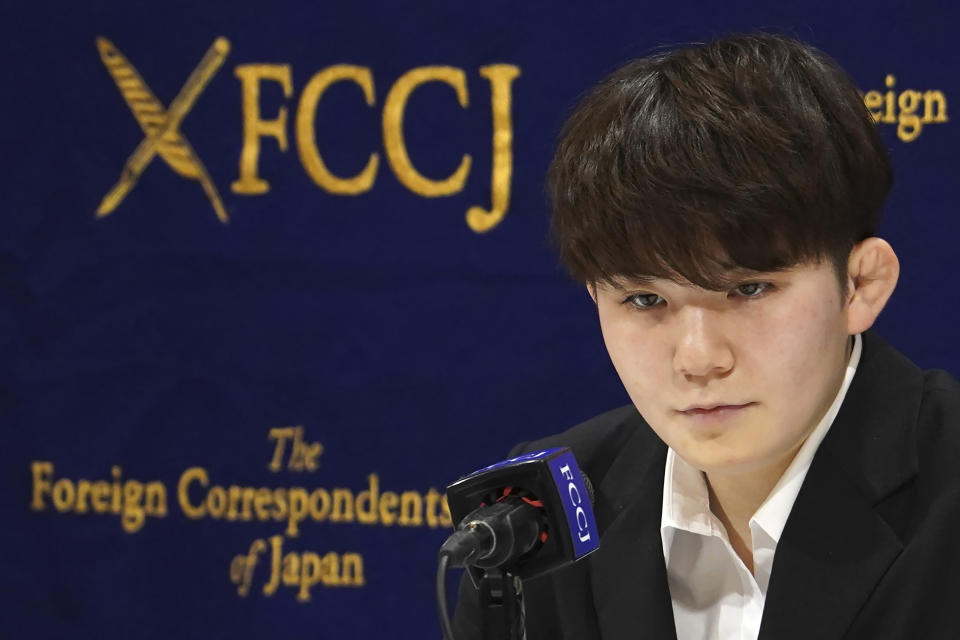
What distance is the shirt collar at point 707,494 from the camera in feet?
3.82

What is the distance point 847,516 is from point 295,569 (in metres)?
1.02

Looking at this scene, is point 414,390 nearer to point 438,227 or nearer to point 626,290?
point 438,227

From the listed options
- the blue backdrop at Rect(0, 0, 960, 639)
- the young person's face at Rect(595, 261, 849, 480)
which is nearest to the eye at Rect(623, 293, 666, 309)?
the young person's face at Rect(595, 261, 849, 480)

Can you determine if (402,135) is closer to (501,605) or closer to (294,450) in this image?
(294,450)

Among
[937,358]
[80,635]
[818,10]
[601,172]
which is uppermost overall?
[818,10]

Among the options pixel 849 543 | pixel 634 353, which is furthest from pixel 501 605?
pixel 849 543

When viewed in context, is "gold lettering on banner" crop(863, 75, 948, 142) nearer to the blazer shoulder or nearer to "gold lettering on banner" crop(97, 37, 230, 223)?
the blazer shoulder

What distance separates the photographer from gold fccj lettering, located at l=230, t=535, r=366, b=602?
190 cm

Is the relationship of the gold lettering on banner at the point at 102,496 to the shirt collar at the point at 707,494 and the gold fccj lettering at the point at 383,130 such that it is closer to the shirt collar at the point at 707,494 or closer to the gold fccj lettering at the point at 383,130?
the gold fccj lettering at the point at 383,130

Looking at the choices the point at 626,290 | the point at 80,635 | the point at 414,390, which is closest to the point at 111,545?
the point at 80,635

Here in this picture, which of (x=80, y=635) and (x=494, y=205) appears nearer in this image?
(x=494, y=205)

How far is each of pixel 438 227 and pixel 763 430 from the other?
882 mm

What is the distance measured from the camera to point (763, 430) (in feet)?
3.46

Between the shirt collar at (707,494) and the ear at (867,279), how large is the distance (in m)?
0.10
